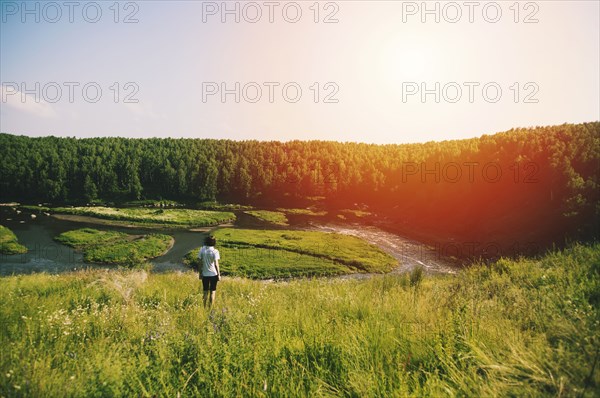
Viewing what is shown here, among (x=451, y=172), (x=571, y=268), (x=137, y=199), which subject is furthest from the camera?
(x=137, y=199)

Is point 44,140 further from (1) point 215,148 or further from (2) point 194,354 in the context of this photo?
(2) point 194,354

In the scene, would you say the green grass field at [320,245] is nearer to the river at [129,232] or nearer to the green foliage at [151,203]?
the river at [129,232]

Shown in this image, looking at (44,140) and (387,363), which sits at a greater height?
(44,140)

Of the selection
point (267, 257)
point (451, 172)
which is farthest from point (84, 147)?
point (451, 172)

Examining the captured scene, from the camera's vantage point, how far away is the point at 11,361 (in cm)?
371

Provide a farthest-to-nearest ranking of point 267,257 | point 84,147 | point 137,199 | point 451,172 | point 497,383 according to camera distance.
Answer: point 84,147
point 137,199
point 451,172
point 267,257
point 497,383

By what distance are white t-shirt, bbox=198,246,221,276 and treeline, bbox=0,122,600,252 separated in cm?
6254

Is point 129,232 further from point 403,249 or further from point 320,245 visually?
point 403,249

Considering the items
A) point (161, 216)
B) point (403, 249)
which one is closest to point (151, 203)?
point (161, 216)

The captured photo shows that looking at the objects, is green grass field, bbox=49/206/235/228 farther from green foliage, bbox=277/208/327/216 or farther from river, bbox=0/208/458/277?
green foliage, bbox=277/208/327/216

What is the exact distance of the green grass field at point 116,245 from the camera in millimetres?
45188

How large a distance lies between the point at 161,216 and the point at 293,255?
4347 centimetres

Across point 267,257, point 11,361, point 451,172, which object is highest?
point 451,172

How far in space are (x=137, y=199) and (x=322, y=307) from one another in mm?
118779
